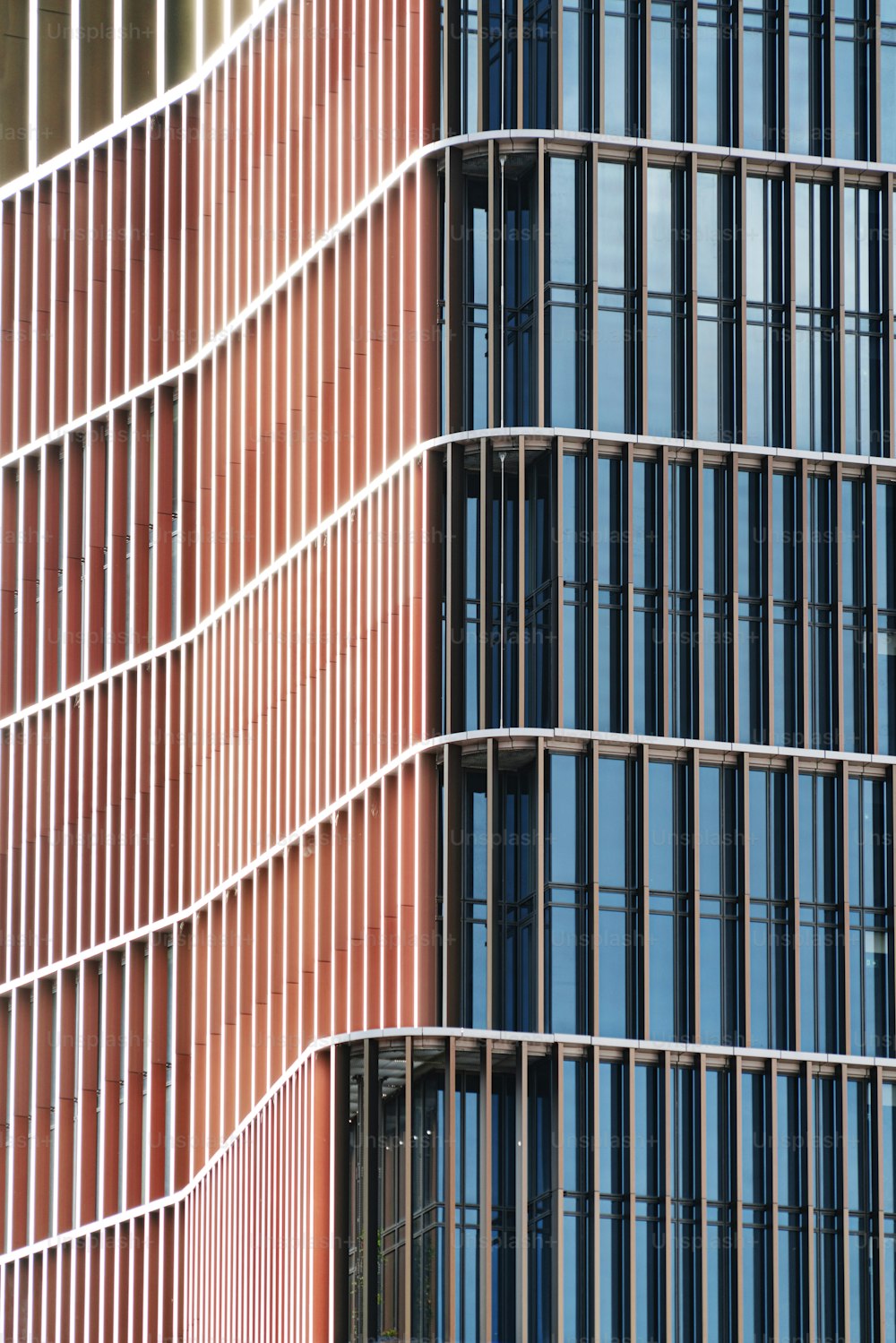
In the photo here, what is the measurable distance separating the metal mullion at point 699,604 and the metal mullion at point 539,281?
305cm

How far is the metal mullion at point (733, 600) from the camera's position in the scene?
6994cm

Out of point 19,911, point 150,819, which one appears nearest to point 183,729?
point 150,819

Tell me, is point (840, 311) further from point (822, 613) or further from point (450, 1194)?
point (450, 1194)

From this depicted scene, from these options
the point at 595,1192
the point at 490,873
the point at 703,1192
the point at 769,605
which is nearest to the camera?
the point at 595,1192

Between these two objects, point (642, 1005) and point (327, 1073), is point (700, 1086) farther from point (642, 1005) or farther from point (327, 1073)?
point (327, 1073)

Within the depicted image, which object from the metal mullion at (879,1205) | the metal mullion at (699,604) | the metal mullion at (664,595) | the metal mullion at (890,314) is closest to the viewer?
the metal mullion at (879,1205)

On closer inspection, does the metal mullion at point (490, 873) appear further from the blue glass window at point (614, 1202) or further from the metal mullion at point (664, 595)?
the metal mullion at point (664, 595)

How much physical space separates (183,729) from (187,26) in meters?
16.2

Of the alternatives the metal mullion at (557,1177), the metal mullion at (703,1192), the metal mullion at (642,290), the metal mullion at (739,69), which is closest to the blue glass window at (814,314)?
the metal mullion at (739,69)

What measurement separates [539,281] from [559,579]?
18.8ft

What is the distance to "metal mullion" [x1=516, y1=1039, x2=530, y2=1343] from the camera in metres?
66.1

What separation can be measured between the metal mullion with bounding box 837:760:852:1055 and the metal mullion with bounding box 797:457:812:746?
39.9 inches

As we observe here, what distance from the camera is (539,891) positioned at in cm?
6775

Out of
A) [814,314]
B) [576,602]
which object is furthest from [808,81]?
[576,602]
